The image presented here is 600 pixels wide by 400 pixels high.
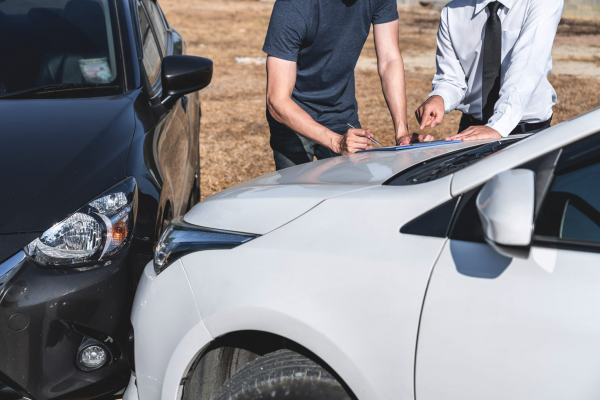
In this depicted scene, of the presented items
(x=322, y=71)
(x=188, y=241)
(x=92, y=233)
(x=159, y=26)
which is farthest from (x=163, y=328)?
(x=159, y=26)

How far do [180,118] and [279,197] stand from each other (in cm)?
175

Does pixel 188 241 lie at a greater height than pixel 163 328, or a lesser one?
greater

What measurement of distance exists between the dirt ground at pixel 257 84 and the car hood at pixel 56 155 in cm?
233

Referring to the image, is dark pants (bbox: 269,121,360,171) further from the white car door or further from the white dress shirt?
the white car door

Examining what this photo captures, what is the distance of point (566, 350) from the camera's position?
4.25ft

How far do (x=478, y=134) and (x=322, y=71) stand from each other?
0.89m

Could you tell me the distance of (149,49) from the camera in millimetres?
Answer: 3291

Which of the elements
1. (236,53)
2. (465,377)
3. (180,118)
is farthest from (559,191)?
(236,53)

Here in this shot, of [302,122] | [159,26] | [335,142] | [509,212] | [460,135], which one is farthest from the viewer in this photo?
[159,26]

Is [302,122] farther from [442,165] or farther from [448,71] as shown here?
[442,165]

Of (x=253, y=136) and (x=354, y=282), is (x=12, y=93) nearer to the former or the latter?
(x=354, y=282)

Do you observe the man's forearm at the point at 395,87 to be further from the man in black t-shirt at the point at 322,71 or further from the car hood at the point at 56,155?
the car hood at the point at 56,155

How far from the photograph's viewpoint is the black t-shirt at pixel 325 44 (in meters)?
2.71

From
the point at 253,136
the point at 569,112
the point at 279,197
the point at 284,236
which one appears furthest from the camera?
the point at 569,112
